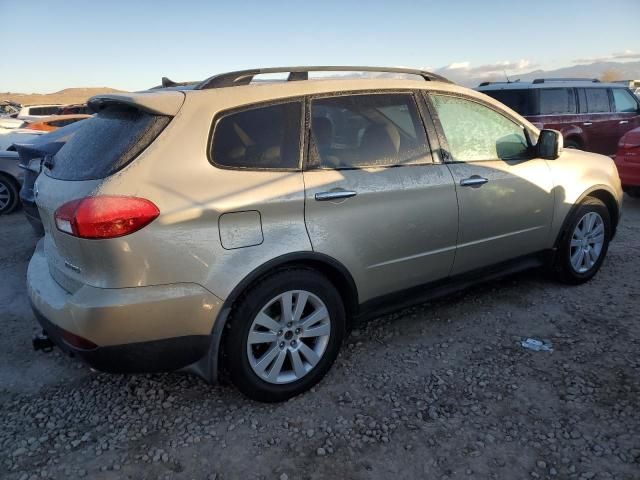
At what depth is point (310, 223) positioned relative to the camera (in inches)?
105

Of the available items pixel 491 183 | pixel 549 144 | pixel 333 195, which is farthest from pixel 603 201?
pixel 333 195

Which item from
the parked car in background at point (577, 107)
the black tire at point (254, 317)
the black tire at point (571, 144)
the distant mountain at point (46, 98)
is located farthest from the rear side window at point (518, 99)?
the distant mountain at point (46, 98)

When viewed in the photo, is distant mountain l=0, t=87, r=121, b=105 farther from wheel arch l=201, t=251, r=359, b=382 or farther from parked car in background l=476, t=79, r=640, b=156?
wheel arch l=201, t=251, r=359, b=382

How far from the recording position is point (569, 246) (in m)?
4.08

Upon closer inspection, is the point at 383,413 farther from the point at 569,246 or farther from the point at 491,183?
the point at 569,246

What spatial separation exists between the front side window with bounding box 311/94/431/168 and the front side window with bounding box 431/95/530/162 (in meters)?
0.26

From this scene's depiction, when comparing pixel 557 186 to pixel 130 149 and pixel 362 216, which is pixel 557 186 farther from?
pixel 130 149

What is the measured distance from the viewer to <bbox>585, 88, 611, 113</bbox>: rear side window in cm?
937

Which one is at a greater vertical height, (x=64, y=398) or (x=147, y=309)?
(x=147, y=309)

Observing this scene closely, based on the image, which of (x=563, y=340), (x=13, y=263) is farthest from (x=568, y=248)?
(x=13, y=263)

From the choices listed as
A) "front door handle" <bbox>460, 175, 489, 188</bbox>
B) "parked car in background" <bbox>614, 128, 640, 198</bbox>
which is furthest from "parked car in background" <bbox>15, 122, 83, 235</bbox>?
"parked car in background" <bbox>614, 128, 640, 198</bbox>

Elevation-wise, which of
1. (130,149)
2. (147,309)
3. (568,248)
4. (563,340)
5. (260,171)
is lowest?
(563,340)

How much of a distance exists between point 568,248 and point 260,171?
2.81 meters

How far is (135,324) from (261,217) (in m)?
0.78
